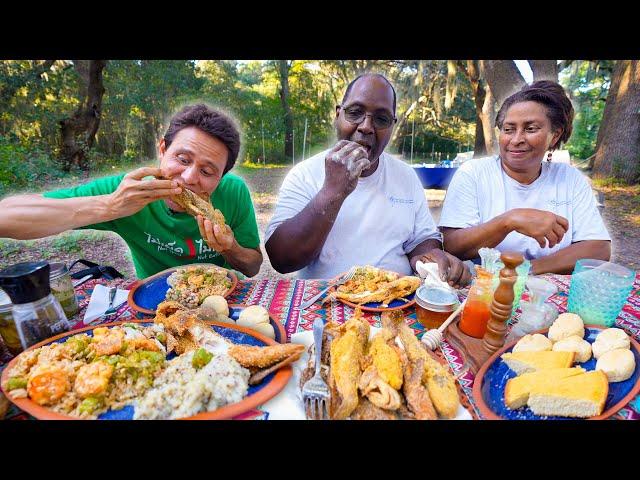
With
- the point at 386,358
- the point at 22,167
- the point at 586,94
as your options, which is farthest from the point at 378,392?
the point at 586,94

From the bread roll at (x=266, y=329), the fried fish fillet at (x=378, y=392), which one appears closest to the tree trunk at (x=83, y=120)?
the bread roll at (x=266, y=329)

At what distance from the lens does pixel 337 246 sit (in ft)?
9.50

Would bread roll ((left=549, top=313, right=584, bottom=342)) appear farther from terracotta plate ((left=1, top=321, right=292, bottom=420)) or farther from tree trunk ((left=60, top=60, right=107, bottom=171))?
tree trunk ((left=60, top=60, right=107, bottom=171))

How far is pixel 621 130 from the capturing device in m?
9.64

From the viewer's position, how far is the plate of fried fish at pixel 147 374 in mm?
1163

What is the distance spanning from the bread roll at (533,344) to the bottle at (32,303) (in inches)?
77.4

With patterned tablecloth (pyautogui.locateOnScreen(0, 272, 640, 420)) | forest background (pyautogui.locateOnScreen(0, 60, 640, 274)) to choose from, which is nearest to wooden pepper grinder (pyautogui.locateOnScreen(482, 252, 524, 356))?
patterned tablecloth (pyautogui.locateOnScreen(0, 272, 640, 420))

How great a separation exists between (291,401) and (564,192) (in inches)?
116

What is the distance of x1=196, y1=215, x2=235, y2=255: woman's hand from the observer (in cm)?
215

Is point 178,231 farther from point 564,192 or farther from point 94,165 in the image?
point 94,165

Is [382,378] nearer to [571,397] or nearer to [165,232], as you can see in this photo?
[571,397]

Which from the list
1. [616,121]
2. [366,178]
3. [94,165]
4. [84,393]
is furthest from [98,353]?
[616,121]

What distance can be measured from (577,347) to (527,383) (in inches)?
15.6

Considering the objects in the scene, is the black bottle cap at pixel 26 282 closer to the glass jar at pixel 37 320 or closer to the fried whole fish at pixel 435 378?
the glass jar at pixel 37 320
